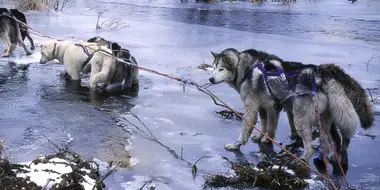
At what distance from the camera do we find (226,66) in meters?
5.31

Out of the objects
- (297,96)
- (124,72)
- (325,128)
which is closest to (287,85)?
(297,96)

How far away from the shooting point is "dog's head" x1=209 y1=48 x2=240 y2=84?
208 inches

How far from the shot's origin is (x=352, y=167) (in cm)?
474

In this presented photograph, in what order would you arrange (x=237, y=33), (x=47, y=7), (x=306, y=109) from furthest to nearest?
1. (x=47, y=7)
2. (x=237, y=33)
3. (x=306, y=109)

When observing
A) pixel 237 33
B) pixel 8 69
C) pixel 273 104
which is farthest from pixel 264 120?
pixel 237 33

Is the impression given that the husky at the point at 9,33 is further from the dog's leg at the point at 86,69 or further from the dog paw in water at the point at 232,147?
the dog paw in water at the point at 232,147

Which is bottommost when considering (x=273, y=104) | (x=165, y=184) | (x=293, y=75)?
(x=165, y=184)

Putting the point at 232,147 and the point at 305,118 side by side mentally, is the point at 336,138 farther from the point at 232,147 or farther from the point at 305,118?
the point at 232,147

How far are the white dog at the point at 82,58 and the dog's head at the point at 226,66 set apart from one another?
198cm

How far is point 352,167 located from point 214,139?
4.99 ft

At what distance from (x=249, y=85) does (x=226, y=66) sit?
1.19 feet

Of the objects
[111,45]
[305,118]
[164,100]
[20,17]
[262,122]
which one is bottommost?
[164,100]

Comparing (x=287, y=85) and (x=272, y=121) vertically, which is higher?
(x=287, y=85)

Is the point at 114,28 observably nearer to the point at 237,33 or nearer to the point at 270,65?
Result: the point at 237,33
